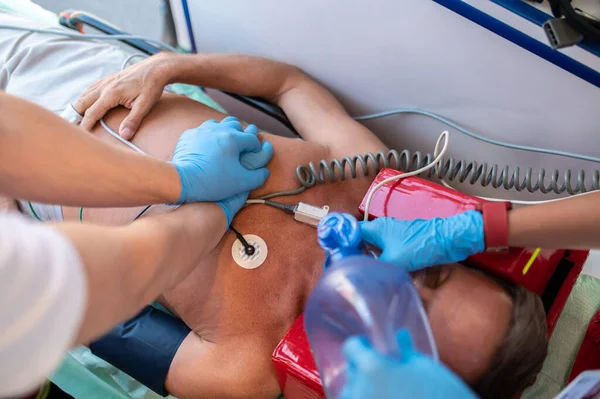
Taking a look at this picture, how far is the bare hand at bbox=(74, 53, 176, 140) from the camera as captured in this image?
1354 mm

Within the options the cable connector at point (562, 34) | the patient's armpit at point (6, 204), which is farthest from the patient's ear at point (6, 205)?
the cable connector at point (562, 34)

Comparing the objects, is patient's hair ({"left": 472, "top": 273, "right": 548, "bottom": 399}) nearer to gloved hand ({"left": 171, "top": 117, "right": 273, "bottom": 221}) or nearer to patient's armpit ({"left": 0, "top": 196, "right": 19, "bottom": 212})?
gloved hand ({"left": 171, "top": 117, "right": 273, "bottom": 221})

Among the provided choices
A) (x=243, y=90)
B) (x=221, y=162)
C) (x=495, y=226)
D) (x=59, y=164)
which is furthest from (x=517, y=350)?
(x=243, y=90)

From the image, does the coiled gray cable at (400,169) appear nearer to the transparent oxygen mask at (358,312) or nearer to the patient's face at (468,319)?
the patient's face at (468,319)

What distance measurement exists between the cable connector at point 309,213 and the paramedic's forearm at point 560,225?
440 mm

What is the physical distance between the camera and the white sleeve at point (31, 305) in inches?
22.3

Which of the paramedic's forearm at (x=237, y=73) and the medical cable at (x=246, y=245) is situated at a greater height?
the paramedic's forearm at (x=237, y=73)

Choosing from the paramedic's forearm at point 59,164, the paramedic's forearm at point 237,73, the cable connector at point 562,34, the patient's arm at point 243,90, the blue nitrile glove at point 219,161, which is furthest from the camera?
the paramedic's forearm at point 237,73

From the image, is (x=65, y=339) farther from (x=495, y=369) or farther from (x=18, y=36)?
(x=18, y=36)

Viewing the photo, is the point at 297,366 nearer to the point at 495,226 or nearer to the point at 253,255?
the point at 253,255

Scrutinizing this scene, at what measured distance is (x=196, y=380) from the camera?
120 centimetres

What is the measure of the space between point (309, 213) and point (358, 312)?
21.0 inches

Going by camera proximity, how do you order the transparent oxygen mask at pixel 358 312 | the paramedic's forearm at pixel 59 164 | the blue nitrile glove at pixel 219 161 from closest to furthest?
the transparent oxygen mask at pixel 358 312, the paramedic's forearm at pixel 59 164, the blue nitrile glove at pixel 219 161

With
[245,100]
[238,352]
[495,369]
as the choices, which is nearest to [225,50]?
[245,100]
